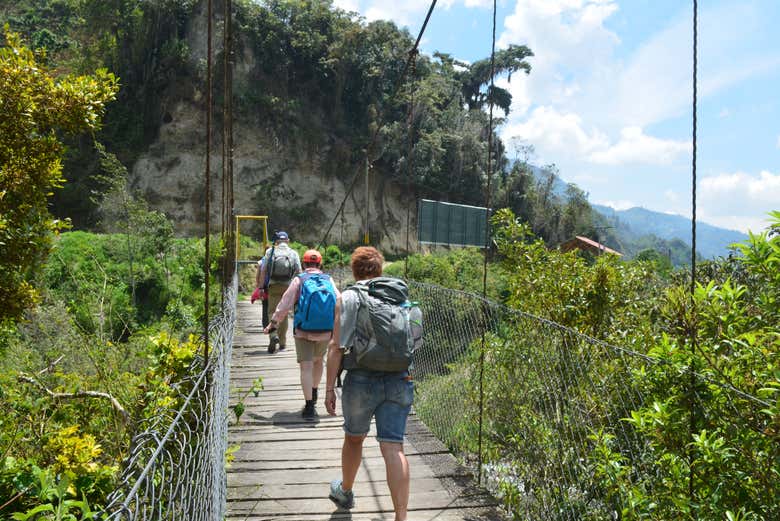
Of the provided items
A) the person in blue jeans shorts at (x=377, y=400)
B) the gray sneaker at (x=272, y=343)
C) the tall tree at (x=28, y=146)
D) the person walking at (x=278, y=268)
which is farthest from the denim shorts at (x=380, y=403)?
the gray sneaker at (x=272, y=343)

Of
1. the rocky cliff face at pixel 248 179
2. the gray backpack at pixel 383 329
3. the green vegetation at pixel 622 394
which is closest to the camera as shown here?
the green vegetation at pixel 622 394

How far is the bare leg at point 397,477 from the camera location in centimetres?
254

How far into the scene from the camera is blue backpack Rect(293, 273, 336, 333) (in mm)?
Answer: 4199

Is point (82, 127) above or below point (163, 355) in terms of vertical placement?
above

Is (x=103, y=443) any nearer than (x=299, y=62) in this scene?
Yes

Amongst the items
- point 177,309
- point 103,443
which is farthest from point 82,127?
point 177,309

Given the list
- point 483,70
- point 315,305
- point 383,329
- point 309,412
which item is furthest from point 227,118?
point 483,70

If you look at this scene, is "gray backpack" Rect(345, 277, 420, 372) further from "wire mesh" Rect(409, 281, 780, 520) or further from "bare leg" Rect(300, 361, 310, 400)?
"bare leg" Rect(300, 361, 310, 400)

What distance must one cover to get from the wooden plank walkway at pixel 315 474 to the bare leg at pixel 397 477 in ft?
1.12

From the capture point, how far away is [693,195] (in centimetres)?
173

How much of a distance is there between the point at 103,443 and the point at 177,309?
39.6 ft

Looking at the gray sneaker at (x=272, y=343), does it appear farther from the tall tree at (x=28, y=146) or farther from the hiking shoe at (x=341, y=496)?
the hiking shoe at (x=341, y=496)

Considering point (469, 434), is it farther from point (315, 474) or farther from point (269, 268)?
point (269, 268)

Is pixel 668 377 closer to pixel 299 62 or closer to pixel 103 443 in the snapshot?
pixel 103 443
